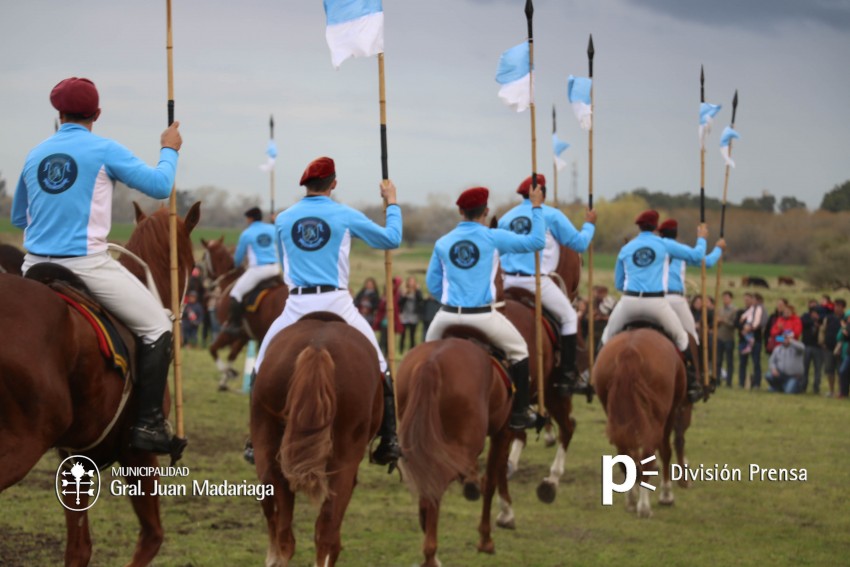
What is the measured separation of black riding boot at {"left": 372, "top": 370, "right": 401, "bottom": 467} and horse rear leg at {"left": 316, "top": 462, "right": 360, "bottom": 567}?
0.69 metres

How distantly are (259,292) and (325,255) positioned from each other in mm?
9371

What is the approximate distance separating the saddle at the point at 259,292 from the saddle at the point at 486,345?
24.6ft

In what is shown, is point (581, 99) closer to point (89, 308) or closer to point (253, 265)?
point (253, 265)

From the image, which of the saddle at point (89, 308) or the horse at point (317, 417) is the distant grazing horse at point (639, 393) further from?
the saddle at point (89, 308)

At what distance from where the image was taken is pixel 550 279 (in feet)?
37.7

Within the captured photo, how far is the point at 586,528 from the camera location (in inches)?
407

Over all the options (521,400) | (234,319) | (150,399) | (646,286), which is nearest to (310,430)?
(150,399)

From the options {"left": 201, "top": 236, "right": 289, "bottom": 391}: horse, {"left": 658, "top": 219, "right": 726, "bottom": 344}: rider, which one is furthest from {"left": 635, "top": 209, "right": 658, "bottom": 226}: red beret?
{"left": 201, "top": 236, "right": 289, "bottom": 391}: horse

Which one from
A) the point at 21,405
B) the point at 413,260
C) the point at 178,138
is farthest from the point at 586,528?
the point at 413,260

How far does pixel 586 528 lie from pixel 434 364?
2967 mm

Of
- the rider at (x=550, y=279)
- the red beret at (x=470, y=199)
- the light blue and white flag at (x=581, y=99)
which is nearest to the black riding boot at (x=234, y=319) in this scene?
the rider at (x=550, y=279)

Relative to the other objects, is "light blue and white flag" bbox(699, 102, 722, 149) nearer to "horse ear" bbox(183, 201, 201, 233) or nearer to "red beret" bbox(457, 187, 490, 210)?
"red beret" bbox(457, 187, 490, 210)

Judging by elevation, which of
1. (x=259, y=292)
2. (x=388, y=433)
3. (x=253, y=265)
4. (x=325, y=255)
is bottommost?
(x=388, y=433)

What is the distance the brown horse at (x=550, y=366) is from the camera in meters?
10.5
